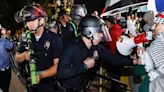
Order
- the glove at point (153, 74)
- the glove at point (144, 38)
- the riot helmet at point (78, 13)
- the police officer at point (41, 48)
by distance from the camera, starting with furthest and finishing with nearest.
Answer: the riot helmet at point (78, 13), the police officer at point (41, 48), the glove at point (144, 38), the glove at point (153, 74)

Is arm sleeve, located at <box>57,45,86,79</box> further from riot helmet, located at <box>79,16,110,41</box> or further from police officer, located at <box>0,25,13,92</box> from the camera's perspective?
police officer, located at <box>0,25,13,92</box>

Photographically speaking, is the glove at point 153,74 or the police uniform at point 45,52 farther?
the police uniform at point 45,52

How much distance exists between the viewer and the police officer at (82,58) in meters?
5.94

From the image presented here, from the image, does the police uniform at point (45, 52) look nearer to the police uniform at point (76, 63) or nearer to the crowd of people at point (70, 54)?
the crowd of people at point (70, 54)

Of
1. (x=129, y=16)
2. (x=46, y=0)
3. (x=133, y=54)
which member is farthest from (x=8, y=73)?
(x=46, y=0)

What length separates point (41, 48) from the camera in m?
6.79

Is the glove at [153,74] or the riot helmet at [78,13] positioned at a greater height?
the glove at [153,74]

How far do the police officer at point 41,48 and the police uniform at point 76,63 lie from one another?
21.2 inches

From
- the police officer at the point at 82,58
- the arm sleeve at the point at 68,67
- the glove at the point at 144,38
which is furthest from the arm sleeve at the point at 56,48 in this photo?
the glove at the point at 144,38

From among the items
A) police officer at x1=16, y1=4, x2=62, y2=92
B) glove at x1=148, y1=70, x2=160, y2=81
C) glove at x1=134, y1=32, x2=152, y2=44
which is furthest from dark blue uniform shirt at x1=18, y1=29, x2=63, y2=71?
glove at x1=148, y1=70, x2=160, y2=81

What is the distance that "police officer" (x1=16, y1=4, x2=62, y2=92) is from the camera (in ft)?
22.1

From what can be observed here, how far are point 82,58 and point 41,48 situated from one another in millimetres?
895

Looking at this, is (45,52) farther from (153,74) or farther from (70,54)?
(153,74)

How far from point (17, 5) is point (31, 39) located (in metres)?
24.8
